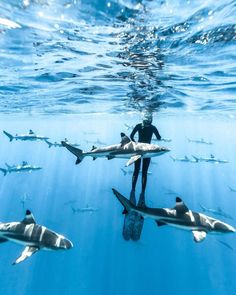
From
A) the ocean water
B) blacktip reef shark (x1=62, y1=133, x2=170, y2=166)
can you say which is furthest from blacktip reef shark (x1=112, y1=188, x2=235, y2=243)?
the ocean water

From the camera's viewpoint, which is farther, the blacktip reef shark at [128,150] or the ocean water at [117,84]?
the ocean water at [117,84]

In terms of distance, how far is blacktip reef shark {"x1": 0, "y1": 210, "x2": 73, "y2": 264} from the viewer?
755 cm

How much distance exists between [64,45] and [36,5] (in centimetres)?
378

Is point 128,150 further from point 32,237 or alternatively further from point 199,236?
point 32,237

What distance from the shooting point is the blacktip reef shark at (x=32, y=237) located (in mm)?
7547

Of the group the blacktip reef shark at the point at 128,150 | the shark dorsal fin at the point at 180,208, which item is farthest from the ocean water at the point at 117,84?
the shark dorsal fin at the point at 180,208

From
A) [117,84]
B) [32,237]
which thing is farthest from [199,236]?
[117,84]

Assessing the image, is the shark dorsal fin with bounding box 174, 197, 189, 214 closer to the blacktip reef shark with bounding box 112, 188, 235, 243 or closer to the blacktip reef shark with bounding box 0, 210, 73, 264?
the blacktip reef shark with bounding box 112, 188, 235, 243

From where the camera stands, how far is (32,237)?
768 cm

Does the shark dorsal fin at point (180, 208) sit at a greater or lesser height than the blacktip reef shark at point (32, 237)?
greater

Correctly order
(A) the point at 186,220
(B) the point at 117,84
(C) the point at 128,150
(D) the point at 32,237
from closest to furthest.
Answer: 1. (D) the point at 32,237
2. (A) the point at 186,220
3. (C) the point at 128,150
4. (B) the point at 117,84

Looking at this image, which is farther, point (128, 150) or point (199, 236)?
point (128, 150)

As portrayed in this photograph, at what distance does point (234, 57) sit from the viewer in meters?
15.0

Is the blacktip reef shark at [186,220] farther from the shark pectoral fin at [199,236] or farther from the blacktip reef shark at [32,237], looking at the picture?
the blacktip reef shark at [32,237]
